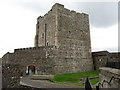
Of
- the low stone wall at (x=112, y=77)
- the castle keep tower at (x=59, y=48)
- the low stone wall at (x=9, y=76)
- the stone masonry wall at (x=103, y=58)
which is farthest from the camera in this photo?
the stone masonry wall at (x=103, y=58)

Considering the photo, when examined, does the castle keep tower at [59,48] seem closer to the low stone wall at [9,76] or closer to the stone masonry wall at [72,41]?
the stone masonry wall at [72,41]

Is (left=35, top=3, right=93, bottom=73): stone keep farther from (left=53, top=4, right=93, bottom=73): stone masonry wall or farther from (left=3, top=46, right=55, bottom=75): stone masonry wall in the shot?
(left=3, top=46, right=55, bottom=75): stone masonry wall

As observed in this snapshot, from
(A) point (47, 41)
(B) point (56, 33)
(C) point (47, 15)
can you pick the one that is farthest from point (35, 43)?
(B) point (56, 33)

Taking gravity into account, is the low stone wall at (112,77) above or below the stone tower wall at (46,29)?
below

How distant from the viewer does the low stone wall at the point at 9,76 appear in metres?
5.46

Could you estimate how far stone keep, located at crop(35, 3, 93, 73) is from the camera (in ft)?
60.0

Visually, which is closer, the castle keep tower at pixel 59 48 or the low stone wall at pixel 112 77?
the low stone wall at pixel 112 77

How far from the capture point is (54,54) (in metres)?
17.3

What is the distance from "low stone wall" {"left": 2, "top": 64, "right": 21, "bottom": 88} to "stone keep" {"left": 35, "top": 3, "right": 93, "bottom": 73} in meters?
11.5

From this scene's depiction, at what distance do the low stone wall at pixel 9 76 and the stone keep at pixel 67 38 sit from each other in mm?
11541

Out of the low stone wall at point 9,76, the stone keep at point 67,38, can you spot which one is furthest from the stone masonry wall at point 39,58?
the low stone wall at point 9,76

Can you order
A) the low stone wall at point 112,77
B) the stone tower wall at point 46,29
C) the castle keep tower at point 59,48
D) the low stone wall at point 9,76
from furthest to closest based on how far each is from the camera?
the stone tower wall at point 46,29, the castle keep tower at point 59,48, the low stone wall at point 9,76, the low stone wall at point 112,77

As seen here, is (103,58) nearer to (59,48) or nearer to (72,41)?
(72,41)

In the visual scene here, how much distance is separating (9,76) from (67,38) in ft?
48.8
